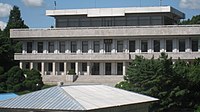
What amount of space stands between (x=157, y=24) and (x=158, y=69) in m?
28.7

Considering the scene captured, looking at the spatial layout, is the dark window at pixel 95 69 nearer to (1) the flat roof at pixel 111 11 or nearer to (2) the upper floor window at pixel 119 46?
(2) the upper floor window at pixel 119 46

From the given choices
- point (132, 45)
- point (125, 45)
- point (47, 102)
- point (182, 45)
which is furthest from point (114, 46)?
point (47, 102)

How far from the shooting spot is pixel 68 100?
19.9 meters

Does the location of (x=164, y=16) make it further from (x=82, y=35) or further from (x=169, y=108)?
(x=169, y=108)

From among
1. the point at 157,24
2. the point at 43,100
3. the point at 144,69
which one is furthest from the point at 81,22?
the point at 43,100

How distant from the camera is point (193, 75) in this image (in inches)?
1553

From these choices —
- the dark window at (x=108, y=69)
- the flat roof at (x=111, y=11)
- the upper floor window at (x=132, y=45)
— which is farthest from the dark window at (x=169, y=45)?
the dark window at (x=108, y=69)

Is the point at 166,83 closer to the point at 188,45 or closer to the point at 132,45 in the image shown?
the point at 188,45

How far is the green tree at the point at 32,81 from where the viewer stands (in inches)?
2032

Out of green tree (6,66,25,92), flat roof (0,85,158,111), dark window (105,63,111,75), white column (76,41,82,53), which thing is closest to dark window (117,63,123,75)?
dark window (105,63,111,75)

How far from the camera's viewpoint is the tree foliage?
121 ft

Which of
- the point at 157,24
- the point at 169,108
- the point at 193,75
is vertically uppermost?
the point at 157,24

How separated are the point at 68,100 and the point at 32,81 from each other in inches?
1321

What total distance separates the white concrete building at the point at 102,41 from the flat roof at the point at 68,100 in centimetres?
3756
